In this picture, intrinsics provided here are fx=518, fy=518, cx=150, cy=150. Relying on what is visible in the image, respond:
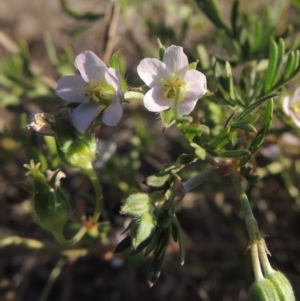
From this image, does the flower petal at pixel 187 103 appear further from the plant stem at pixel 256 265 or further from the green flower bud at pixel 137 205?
the plant stem at pixel 256 265

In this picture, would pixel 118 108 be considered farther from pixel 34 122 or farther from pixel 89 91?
pixel 34 122

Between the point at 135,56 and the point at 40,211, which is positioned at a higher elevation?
the point at 40,211

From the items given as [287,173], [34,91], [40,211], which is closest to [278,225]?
[287,173]

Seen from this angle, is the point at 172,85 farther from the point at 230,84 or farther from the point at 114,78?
the point at 230,84

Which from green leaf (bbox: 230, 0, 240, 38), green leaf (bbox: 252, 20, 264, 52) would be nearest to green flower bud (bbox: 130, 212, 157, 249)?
green leaf (bbox: 252, 20, 264, 52)

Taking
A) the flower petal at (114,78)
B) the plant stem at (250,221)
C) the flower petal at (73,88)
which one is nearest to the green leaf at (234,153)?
the plant stem at (250,221)
